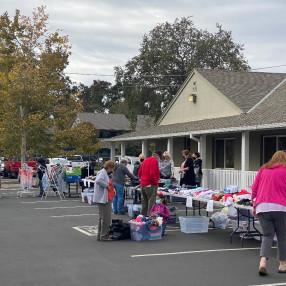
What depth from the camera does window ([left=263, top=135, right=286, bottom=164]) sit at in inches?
797

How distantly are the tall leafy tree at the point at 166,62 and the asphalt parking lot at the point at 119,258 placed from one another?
35341 millimetres

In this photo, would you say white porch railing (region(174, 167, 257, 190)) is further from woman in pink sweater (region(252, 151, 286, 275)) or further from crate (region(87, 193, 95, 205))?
woman in pink sweater (region(252, 151, 286, 275))

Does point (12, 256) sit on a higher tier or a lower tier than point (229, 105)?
lower

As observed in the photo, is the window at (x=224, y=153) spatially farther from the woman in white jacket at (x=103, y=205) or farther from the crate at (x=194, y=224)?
the woman in white jacket at (x=103, y=205)

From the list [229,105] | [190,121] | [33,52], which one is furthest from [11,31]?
[229,105]

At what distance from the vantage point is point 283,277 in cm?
750

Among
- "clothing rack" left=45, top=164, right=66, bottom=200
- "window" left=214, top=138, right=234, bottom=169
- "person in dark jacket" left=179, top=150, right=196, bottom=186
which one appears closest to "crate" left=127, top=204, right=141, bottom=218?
"person in dark jacket" left=179, top=150, right=196, bottom=186

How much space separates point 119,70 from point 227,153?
2692 centimetres

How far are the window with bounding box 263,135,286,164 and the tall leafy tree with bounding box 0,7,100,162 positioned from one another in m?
13.4

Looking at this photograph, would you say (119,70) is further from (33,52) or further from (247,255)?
(247,255)

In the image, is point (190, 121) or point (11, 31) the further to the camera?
point (11, 31)

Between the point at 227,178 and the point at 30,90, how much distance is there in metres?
14.9

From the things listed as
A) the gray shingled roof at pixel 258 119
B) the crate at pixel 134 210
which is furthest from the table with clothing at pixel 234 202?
the gray shingled roof at pixel 258 119

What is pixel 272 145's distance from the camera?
20844mm
